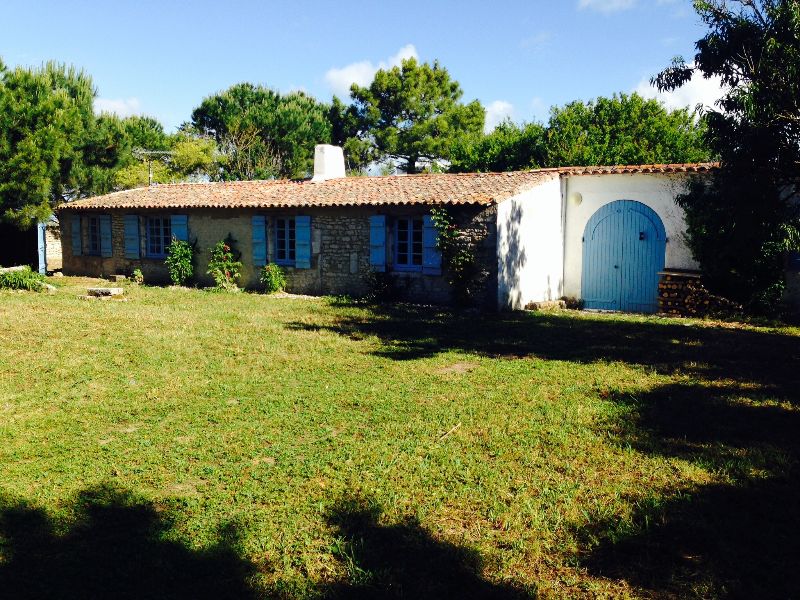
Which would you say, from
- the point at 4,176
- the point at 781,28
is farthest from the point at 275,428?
the point at 4,176

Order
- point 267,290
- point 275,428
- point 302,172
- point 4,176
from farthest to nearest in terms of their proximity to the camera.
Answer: point 302,172 → point 4,176 → point 267,290 → point 275,428

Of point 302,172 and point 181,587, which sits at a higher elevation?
point 302,172

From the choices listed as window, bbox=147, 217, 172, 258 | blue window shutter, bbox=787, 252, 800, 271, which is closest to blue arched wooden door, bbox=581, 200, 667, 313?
blue window shutter, bbox=787, 252, 800, 271

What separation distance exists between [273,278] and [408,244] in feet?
13.0

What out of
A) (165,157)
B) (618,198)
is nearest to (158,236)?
(618,198)

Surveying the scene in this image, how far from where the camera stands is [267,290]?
17.1 metres

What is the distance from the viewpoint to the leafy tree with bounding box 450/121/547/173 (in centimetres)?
2575

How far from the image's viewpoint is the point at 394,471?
4.89m

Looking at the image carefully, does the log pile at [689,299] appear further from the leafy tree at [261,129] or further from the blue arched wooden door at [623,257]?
the leafy tree at [261,129]

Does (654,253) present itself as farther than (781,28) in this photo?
Yes

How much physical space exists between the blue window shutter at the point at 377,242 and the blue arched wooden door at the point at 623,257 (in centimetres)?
490

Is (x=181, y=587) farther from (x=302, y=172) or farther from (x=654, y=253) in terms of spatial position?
(x=302, y=172)

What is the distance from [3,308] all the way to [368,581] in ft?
40.4

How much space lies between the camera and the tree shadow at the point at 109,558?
3332 mm
